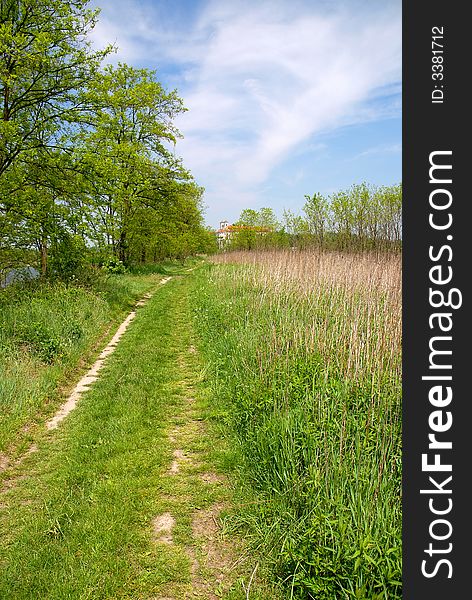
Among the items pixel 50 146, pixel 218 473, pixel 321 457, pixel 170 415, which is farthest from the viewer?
pixel 50 146

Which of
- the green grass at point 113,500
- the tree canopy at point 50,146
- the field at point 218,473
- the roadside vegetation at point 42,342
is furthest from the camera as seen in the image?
the tree canopy at point 50,146

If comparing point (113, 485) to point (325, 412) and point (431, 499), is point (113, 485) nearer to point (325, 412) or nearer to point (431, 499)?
point (325, 412)

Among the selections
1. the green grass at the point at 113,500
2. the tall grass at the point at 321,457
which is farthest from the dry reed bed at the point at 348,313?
the green grass at the point at 113,500

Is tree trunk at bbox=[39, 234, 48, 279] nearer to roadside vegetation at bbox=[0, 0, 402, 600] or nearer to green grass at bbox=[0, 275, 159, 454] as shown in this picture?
roadside vegetation at bbox=[0, 0, 402, 600]

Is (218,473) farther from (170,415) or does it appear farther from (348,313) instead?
(348,313)

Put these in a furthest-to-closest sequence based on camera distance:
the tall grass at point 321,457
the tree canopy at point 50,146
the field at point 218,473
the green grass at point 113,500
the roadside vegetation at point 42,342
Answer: the tree canopy at point 50,146, the roadside vegetation at point 42,342, the green grass at point 113,500, the field at point 218,473, the tall grass at point 321,457

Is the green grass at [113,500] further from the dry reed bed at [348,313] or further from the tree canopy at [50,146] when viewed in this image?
the tree canopy at [50,146]

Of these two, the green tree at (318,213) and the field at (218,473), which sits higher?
the green tree at (318,213)

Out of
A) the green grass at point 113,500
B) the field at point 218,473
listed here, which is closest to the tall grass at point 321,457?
the field at point 218,473

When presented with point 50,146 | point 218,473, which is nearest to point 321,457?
point 218,473

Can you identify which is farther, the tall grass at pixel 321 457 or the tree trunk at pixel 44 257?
the tree trunk at pixel 44 257

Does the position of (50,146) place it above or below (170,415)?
above

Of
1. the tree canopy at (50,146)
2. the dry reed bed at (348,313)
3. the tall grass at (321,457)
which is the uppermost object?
the tree canopy at (50,146)

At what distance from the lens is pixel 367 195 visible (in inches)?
688
